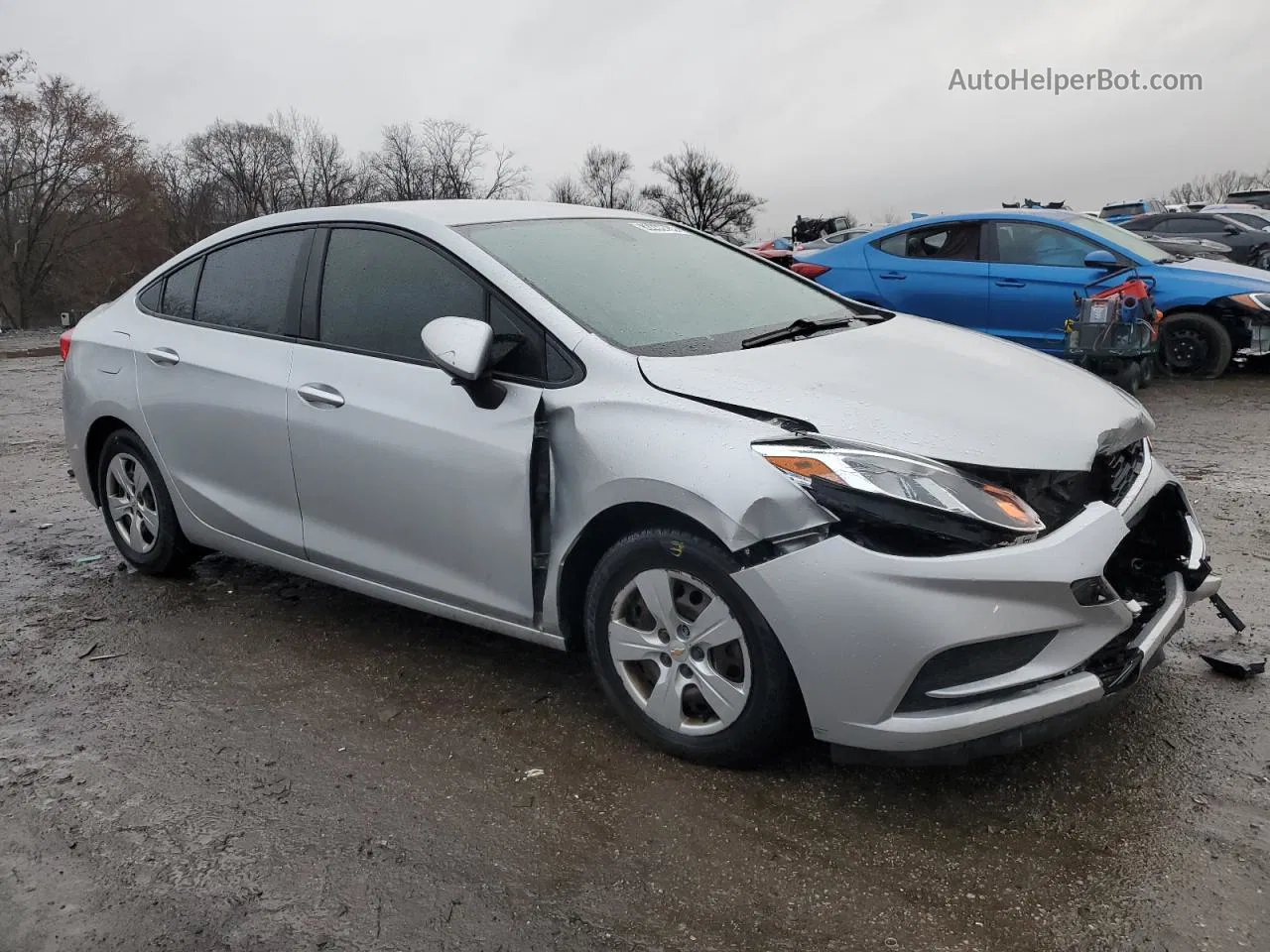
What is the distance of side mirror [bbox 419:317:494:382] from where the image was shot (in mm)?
3160

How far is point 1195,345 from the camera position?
30.8 feet

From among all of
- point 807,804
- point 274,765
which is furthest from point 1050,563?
point 274,765

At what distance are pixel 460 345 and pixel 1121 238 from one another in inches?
321

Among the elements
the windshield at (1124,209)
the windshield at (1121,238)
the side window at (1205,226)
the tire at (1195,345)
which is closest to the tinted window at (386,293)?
the windshield at (1121,238)

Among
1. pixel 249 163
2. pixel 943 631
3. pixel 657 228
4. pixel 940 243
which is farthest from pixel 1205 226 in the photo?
pixel 249 163

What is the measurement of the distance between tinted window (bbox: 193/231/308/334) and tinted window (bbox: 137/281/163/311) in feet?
1.01

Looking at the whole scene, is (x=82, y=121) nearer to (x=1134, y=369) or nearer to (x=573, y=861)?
(x=1134, y=369)

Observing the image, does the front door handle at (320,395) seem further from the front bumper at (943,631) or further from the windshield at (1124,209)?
the windshield at (1124,209)

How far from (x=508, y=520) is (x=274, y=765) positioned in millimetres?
1009

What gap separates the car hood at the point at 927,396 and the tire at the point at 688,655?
46 centimetres

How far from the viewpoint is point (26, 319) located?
49.2 metres

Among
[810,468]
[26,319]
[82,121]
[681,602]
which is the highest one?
[82,121]

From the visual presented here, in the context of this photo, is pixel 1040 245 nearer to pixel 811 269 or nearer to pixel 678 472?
pixel 811 269

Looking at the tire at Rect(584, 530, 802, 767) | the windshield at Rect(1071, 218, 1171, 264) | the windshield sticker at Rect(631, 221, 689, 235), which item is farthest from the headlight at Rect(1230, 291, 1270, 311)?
the tire at Rect(584, 530, 802, 767)
